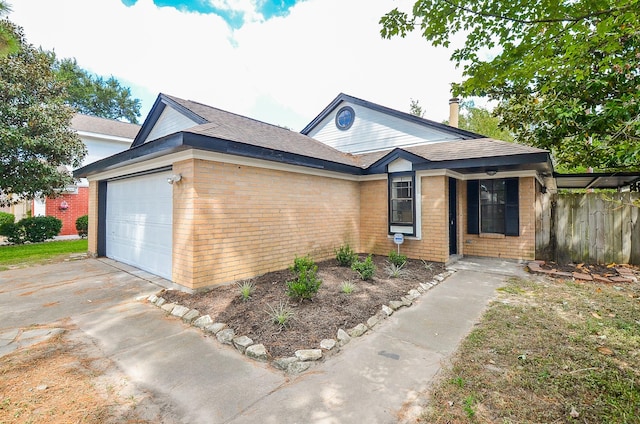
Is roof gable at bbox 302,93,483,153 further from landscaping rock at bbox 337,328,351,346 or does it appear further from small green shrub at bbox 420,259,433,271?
landscaping rock at bbox 337,328,351,346

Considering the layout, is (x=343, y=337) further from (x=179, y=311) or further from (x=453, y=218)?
(x=453, y=218)

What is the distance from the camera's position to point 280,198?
6902 millimetres

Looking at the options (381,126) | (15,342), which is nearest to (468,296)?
(15,342)

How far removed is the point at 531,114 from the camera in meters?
10.3

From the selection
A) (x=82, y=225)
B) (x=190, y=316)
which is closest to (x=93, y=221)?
(x=190, y=316)

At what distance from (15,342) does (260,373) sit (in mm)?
3367

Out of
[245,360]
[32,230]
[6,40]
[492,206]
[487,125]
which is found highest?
[487,125]

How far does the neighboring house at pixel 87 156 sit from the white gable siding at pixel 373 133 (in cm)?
1374

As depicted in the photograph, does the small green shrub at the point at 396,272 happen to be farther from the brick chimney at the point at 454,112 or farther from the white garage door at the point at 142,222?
the brick chimney at the point at 454,112

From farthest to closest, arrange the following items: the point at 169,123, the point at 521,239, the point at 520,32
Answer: the point at 169,123 < the point at 521,239 < the point at 520,32

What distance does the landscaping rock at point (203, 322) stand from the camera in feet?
13.3

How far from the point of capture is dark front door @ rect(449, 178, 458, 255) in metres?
8.77

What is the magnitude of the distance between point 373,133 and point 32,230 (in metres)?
16.5

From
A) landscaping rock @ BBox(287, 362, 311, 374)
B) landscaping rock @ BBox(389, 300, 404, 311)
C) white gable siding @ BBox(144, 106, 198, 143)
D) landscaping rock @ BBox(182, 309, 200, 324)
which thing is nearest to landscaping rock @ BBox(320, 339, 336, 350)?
landscaping rock @ BBox(287, 362, 311, 374)
